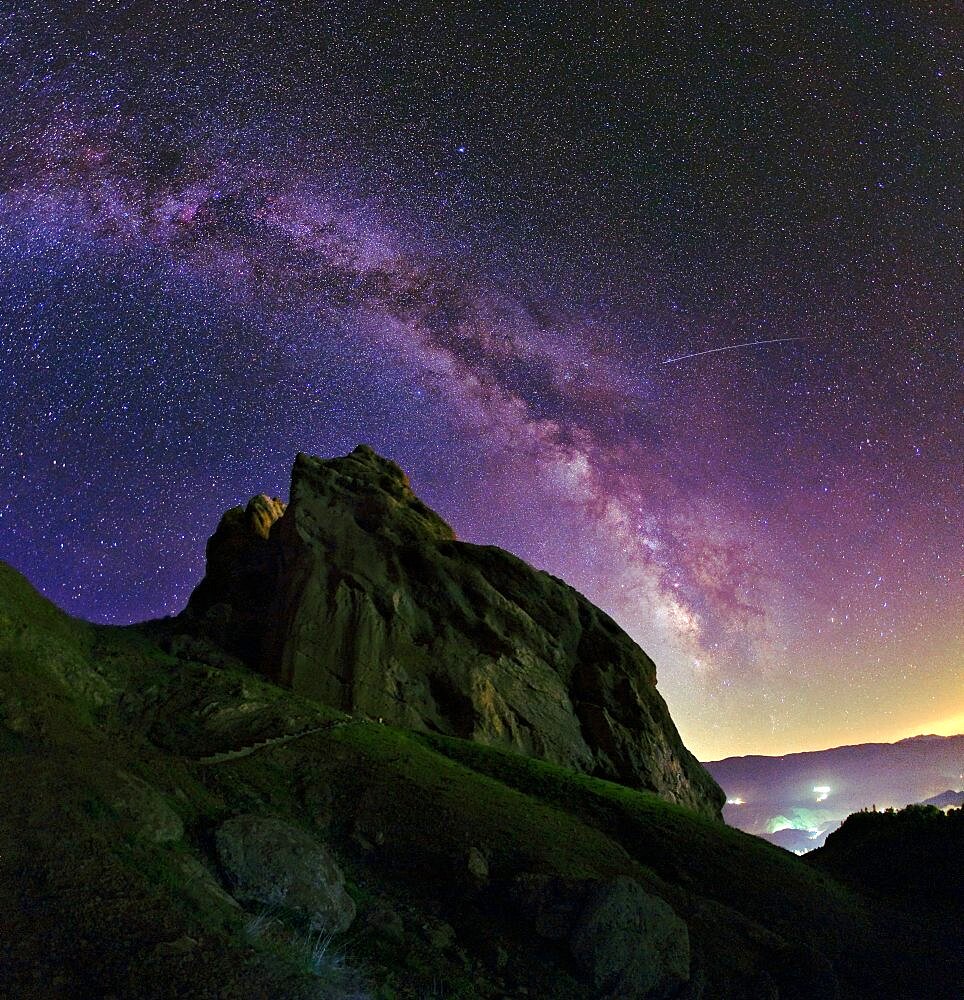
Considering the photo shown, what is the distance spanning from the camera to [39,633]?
27406 mm

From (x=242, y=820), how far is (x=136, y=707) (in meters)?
15.7

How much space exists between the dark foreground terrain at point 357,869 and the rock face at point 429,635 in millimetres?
5277

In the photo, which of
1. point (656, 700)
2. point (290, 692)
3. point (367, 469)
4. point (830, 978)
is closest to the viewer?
point (830, 978)

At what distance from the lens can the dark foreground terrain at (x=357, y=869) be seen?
10.0 meters

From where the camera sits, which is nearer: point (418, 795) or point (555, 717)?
point (418, 795)

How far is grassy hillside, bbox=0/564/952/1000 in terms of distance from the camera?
31.7 ft

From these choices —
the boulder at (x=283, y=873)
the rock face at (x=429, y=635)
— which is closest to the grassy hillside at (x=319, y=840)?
the boulder at (x=283, y=873)

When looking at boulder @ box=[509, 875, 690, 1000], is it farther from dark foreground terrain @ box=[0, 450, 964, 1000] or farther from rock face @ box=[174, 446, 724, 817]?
rock face @ box=[174, 446, 724, 817]

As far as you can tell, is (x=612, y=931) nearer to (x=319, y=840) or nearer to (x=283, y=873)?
(x=283, y=873)

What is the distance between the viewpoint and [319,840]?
65.9 feet

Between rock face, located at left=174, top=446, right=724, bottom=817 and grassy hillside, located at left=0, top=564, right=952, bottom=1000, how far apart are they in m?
5.29

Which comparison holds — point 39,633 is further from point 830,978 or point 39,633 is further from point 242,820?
point 830,978

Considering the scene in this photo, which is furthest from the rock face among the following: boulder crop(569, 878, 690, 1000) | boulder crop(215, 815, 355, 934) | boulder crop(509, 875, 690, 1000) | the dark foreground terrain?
boulder crop(569, 878, 690, 1000)

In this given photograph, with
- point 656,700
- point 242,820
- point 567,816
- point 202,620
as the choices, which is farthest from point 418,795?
point 656,700
